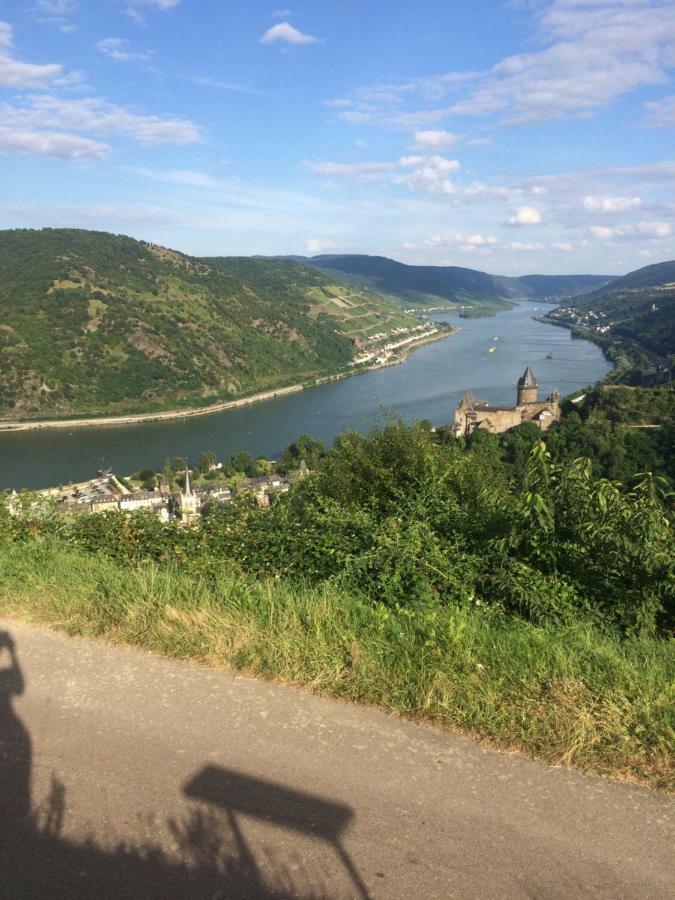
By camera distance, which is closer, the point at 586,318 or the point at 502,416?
the point at 502,416

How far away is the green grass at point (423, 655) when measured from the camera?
206cm

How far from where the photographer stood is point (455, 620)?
8.72ft

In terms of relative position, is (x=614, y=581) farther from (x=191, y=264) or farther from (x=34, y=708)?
(x=191, y=264)

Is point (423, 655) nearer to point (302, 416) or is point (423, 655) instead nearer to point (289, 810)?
point (289, 810)

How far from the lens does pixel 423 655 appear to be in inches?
96.1

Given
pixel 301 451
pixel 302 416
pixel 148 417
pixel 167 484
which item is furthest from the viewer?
pixel 148 417

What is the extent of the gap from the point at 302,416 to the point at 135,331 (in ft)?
121

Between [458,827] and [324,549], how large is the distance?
1.93 meters

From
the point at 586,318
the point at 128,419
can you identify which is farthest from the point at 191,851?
the point at 586,318

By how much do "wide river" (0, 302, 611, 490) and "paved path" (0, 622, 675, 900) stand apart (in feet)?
99.8

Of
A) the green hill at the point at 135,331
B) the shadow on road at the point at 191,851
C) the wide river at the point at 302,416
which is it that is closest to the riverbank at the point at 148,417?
the wide river at the point at 302,416

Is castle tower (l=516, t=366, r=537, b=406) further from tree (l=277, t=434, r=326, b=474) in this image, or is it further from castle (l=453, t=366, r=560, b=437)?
tree (l=277, t=434, r=326, b=474)

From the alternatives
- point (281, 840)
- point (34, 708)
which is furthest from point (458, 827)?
point (34, 708)

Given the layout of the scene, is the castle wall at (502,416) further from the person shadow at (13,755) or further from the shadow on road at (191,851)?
the shadow on road at (191,851)
